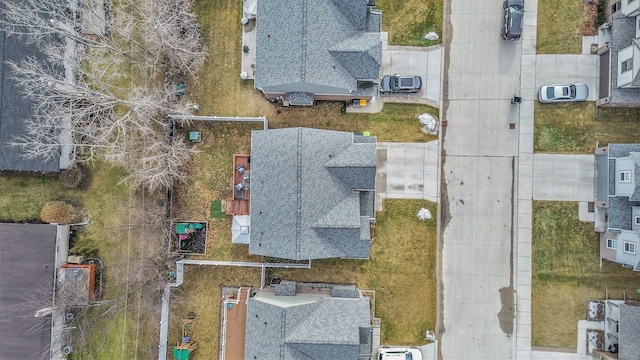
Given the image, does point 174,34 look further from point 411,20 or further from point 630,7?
point 630,7

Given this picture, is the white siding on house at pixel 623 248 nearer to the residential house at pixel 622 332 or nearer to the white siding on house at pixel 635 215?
the white siding on house at pixel 635 215

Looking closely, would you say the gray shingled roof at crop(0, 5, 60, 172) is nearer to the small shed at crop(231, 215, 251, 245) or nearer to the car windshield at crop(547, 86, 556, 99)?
the small shed at crop(231, 215, 251, 245)

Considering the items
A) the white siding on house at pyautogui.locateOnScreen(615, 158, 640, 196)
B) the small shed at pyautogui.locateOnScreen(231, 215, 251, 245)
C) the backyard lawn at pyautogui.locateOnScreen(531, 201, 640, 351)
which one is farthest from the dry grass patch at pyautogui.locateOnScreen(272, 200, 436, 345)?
the white siding on house at pyautogui.locateOnScreen(615, 158, 640, 196)

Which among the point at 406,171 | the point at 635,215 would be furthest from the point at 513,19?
the point at 635,215

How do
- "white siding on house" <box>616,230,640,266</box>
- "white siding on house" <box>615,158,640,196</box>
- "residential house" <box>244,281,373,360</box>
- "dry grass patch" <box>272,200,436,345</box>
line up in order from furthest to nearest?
1. "dry grass patch" <box>272,200,436,345</box>
2. "residential house" <box>244,281,373,360</box>
3. "white siding on house" <box>615,158,640,196</box>
4. "white siding on house" <box>616,230,640,266</box>

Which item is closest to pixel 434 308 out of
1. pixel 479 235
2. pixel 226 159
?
pixel 479 235
